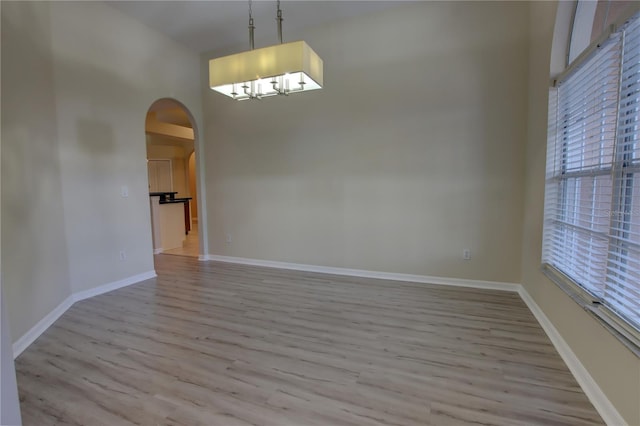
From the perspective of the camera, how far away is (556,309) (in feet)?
7.70

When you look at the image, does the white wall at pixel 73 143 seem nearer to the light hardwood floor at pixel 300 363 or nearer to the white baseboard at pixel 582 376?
the light hardwood floor at pixel 300 363

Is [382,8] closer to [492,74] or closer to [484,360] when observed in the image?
[492,74]

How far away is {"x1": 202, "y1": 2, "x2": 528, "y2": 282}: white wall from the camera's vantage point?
11.1 feet

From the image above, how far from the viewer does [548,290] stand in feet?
8.32

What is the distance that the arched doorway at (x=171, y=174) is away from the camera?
18.6ft

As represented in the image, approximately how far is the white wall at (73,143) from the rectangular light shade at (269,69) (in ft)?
5.39

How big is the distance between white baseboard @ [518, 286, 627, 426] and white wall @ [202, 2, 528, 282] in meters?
1.07

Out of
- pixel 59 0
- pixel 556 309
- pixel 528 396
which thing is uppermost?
pixel 59 0

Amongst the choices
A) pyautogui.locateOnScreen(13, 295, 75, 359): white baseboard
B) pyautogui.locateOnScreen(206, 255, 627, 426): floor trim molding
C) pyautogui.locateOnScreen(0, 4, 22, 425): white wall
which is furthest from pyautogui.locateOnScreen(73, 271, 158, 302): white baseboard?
pyautogui.locateOnScreen(0, 4, 22, 425): white wall

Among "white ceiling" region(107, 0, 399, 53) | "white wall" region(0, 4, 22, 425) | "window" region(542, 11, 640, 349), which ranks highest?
"white ceiling" region(107, 0, 399, 53)

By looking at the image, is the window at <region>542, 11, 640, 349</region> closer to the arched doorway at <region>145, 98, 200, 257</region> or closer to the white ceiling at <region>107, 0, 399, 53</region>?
the white ceiling at <region>107, 0, 399, 53</region>

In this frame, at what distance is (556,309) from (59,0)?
208 inches

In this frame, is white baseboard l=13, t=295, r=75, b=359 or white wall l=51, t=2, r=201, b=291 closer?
white baseboard l=13, t=295, r=75, b=359

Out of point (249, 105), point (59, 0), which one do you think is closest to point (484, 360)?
point (249, 105)
